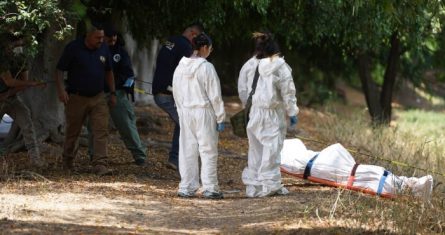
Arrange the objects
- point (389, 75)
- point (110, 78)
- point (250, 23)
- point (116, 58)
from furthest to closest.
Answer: point (389, 75)
point (250, 23)
point (116, 58)
point (110, 78)

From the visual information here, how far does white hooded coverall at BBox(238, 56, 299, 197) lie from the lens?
11.1 metres

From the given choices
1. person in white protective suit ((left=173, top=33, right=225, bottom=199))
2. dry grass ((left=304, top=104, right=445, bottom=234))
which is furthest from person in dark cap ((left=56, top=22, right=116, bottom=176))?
dry grass ((left=304, top=104, right=445, bottom=234))

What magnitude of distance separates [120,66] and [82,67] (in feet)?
3.94

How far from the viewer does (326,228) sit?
8.51m

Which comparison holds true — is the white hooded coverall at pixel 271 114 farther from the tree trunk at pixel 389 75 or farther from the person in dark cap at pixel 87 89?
the tree trunk at pixel 389 75

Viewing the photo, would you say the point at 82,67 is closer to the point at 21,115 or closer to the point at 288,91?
the point at 21,115

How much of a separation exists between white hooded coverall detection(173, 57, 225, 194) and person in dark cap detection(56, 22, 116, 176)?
1.45 meters

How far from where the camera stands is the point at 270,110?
11.2m

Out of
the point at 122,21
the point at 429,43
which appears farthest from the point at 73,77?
the point at 429,43

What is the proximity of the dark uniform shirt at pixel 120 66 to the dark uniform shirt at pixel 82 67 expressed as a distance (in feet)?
3.05

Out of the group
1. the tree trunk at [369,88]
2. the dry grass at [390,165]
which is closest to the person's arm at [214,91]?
the dry grass at [390,165]

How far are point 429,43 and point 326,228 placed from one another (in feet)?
49.1

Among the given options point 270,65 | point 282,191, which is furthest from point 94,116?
point 282,191

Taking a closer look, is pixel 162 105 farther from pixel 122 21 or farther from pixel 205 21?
pixel 122 21
